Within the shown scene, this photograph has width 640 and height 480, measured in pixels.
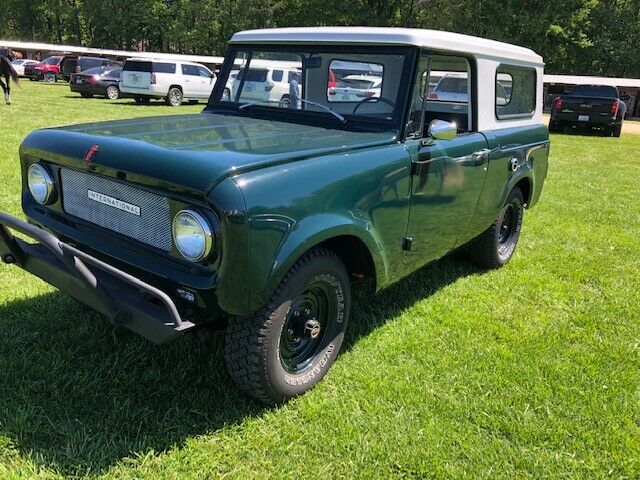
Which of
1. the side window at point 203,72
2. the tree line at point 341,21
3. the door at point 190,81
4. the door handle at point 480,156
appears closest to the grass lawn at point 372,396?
the door handle at point 480,156

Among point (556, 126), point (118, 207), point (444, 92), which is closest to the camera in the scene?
point (118, 207)

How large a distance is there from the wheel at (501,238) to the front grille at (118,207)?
3.03 metres

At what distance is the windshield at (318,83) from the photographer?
3490 millimetres

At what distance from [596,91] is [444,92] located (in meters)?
15.6

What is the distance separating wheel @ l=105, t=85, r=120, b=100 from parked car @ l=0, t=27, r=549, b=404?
19133mm

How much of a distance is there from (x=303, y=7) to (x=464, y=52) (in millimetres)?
46204

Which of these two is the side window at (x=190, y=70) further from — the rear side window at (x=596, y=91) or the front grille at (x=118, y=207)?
the front grille at (x=118, y=207)

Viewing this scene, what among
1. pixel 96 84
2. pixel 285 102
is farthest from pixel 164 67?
pixel 285 102

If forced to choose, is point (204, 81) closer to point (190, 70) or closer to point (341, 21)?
point (190, 70)

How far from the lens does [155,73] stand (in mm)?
A: 19562

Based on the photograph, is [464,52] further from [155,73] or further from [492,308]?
[155,73]

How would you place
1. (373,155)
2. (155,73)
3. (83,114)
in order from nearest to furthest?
(373,155), (83,114), (155,73)

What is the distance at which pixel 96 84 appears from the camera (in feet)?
69.8

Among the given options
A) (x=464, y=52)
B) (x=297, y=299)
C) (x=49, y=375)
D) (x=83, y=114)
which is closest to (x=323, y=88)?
(x=464, y=52)
